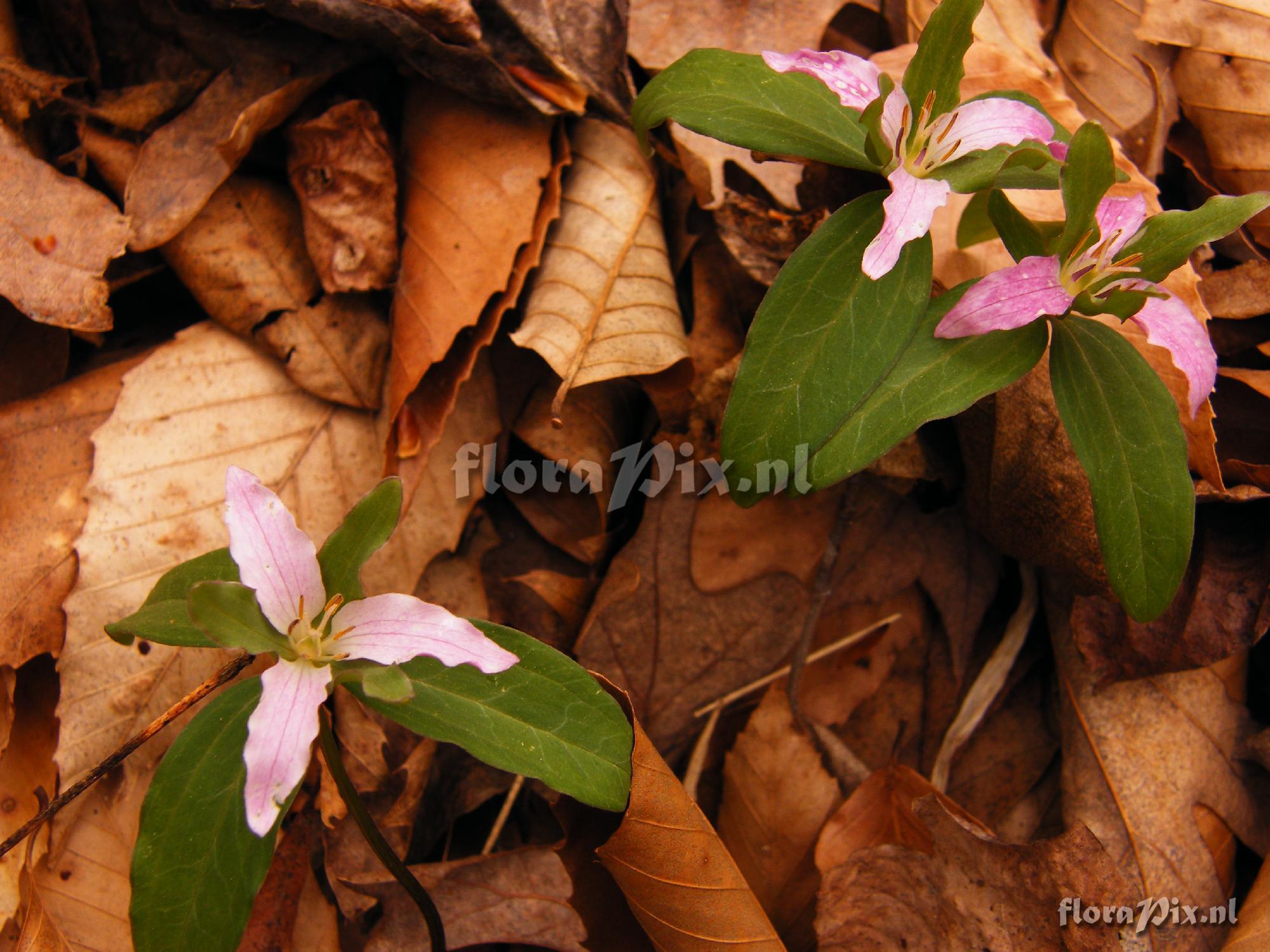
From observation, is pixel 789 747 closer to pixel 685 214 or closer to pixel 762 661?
pixel 762 661

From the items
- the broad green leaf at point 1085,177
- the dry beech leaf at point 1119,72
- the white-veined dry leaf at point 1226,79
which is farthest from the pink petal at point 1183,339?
the dry beech leaf at point 1119,72

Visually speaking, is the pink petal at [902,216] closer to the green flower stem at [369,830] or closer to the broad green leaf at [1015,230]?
the broad green leaf at [1015,230]

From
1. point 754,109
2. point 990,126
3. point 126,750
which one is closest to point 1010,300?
point 990,126

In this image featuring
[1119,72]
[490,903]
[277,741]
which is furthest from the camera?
[1119,72]

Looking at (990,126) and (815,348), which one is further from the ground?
(990,126)

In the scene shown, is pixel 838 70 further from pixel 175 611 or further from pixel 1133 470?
pixel 175 611

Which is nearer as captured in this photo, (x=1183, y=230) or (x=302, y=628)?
(x=302, y=628)
